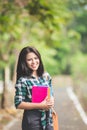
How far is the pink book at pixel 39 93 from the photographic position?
673 cm

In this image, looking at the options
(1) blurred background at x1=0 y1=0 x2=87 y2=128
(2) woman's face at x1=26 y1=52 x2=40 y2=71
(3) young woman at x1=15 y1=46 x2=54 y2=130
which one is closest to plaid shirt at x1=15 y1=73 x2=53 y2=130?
(3) young woman at x1=15 y1=46 x2=54 y2=130

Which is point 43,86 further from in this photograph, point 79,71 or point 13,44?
point 79,71

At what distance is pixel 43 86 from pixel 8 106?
539 inches

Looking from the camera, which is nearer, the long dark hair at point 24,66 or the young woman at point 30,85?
the young woman at point 30,85

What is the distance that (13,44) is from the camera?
20.8m

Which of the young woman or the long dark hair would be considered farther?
the long dark hair

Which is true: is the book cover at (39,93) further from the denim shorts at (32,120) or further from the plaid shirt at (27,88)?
the denim shorts at (32,120)

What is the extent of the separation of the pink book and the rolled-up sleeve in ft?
0.45

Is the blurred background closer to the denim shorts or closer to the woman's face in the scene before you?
the woman's face

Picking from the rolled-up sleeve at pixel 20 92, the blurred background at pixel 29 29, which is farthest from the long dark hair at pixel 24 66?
the blurred background at pixel 29 29

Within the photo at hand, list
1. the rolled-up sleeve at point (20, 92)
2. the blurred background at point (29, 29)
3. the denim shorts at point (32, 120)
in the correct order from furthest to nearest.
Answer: the blurred background at point (29, 29)
the denim shorts at point (32, 120)
the rolled-up sleeve at point (20, 92)

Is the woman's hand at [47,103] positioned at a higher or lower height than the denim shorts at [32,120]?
higher

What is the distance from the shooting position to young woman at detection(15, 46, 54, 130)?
6.82 meters

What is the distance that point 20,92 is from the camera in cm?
679
